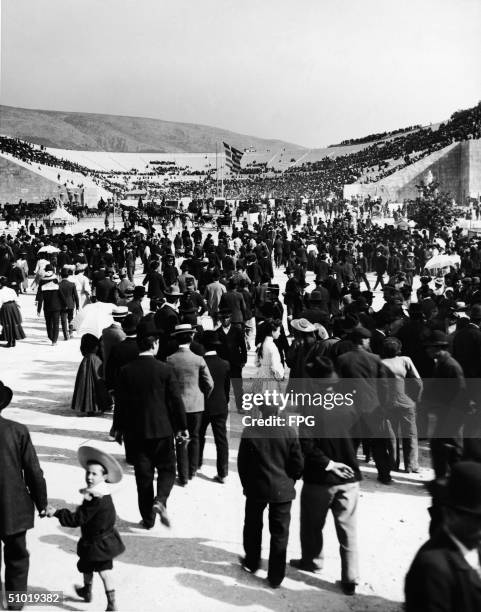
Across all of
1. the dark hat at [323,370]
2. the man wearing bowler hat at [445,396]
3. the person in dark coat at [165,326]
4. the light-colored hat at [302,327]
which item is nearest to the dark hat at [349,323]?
the light-colored hat at [302,327]

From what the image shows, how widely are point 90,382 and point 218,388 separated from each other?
7.36 feet

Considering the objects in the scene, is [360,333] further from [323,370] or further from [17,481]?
[17,481]

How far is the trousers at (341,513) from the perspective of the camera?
404 centimetres

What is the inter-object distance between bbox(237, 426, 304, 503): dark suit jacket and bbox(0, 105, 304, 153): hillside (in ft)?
416

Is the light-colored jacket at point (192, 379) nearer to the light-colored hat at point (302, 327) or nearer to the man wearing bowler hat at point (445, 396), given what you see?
the light-colored hat at point (302, 327)

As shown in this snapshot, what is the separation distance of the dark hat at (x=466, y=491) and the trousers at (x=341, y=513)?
176 centimetres

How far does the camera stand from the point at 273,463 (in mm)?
4016

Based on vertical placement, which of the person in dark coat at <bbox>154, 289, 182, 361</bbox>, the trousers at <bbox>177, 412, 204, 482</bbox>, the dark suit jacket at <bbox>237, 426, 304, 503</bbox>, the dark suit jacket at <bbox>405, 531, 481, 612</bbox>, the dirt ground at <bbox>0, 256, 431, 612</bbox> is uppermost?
the person in dark coat at <bbox>154, 289, 182, 361</bbox>

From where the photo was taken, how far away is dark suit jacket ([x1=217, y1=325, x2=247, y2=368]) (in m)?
7.05

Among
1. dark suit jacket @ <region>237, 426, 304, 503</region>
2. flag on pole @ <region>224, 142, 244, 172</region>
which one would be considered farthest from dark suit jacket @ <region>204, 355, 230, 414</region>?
flag on pole @ <region>224, 142, 244, 172</region>

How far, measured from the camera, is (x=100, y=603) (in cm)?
396

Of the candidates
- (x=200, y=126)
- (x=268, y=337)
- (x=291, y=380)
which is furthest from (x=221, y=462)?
(x=200, y=126)

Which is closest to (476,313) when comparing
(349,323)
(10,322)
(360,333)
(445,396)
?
(349,323)

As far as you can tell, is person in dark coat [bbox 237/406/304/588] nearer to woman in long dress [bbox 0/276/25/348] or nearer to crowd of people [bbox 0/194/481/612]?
crowd of people [bbox 0/194/481/612]
